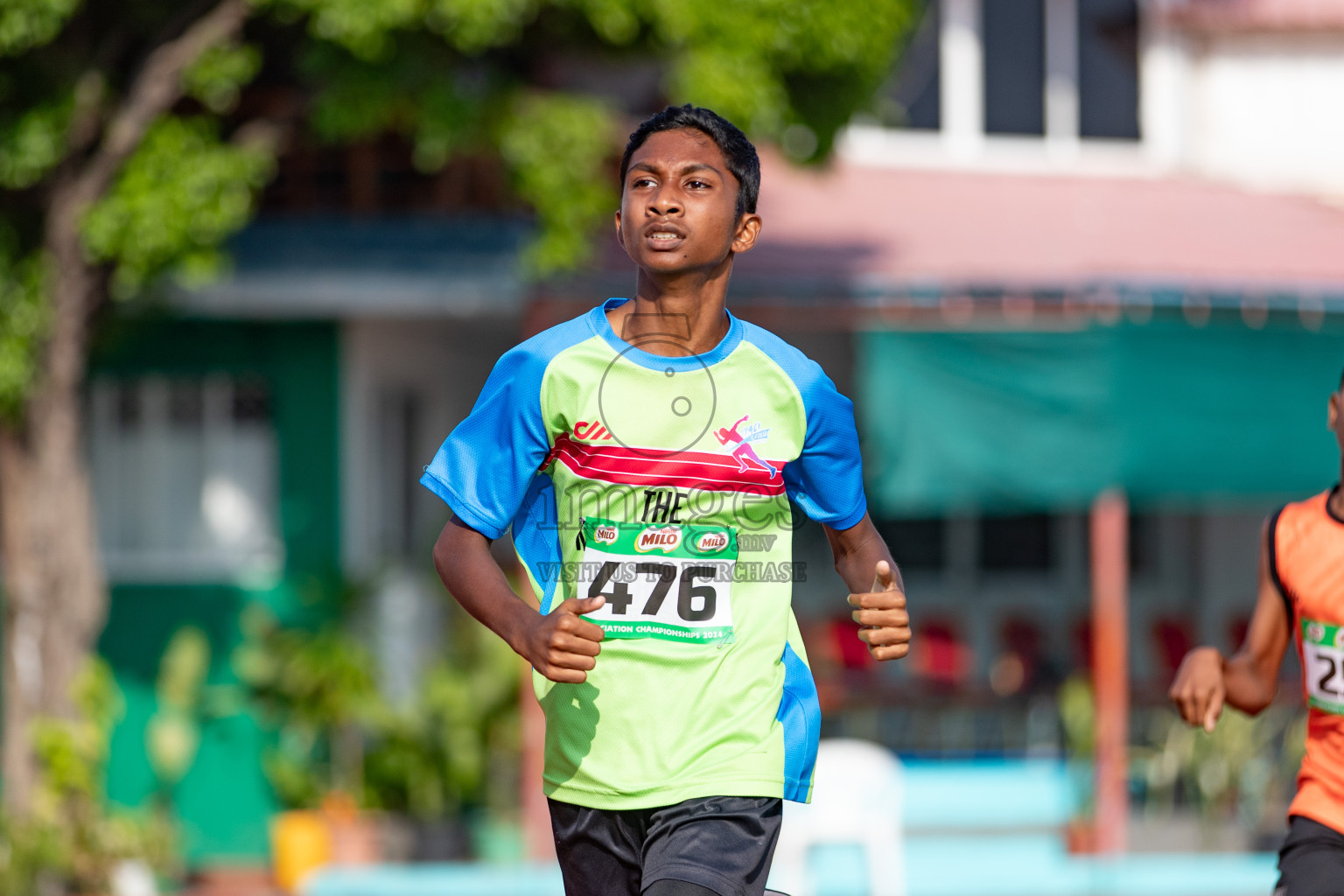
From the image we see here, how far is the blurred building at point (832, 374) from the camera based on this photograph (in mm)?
10133

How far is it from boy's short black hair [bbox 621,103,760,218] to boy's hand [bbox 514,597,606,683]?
3.01 feet

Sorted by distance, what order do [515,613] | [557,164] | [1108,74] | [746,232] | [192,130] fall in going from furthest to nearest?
[1108,74], [557,164], [192,130], [746,232], [515,613]

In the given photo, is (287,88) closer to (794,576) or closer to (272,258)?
(272,258)

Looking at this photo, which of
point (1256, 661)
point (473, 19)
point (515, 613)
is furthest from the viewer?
point (473, 19)

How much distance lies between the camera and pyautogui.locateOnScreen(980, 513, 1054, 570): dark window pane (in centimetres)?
1418

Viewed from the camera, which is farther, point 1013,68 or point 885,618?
point 1013,68

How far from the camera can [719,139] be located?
335 centimetres

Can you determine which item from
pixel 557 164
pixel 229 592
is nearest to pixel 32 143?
pixel 557 164

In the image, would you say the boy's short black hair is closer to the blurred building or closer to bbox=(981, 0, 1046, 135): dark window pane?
the blurred building

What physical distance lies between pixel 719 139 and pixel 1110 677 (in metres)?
7.33

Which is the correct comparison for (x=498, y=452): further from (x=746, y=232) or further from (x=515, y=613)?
(x=746, y=232)

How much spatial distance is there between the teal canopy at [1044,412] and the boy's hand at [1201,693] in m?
5.97

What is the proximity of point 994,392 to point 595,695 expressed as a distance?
23.8ft

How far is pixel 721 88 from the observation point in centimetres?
848
